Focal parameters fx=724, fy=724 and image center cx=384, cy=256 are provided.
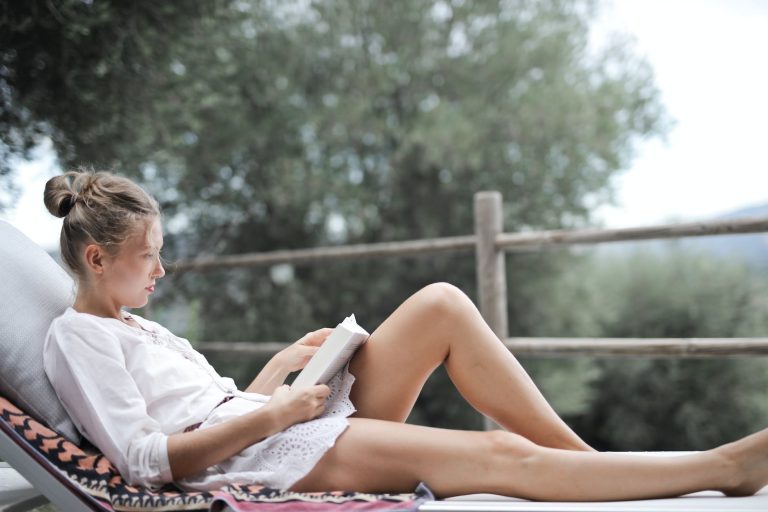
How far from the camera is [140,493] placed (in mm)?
1167

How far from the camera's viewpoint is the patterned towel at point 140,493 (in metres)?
1.13

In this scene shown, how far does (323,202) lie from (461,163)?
1508 millimetres

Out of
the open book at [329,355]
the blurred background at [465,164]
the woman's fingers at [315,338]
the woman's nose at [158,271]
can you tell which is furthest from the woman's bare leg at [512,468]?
the blurred background at [465,164]

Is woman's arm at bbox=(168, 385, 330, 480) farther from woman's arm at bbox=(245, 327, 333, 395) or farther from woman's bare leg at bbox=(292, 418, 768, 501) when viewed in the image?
woman's arm at bbox=(245, 327, 333, 395)

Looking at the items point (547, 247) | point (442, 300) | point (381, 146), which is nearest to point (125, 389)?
point (442, 300)

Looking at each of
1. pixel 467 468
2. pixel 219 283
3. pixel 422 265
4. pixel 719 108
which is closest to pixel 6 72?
pixel 467 468

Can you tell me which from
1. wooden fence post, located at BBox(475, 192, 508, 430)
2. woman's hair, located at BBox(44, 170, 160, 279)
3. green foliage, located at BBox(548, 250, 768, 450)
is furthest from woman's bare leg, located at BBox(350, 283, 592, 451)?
green foliage, located at BBox(548, 250, 768, 450)

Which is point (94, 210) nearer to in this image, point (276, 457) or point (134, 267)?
point (134, 267)

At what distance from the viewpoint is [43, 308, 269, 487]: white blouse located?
3.86ft

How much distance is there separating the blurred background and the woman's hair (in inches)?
195

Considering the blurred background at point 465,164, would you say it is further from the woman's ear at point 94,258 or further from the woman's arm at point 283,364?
the woman's ear at point 94,258

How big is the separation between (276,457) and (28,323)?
0.54 metres

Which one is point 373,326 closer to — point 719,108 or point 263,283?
point 263,283

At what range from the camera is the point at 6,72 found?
3484 millimetres
